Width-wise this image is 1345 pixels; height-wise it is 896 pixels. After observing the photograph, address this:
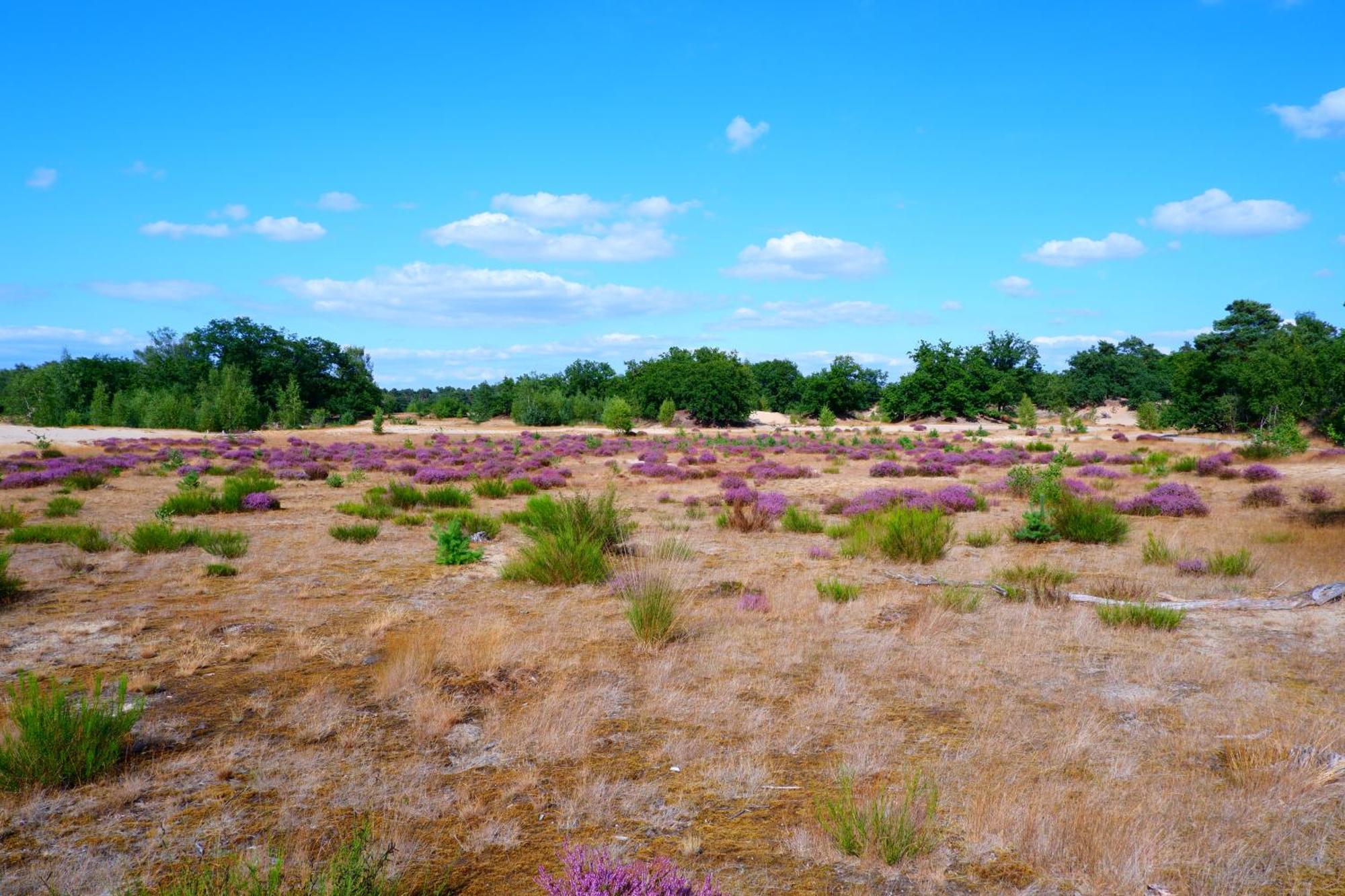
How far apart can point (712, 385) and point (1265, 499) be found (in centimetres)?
5520

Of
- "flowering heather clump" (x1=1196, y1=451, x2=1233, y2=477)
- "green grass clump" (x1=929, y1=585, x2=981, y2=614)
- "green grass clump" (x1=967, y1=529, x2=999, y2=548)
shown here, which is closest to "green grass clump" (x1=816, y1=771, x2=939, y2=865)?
"green grass clump" (x1=929, y1=585, x2=981, y2=614)

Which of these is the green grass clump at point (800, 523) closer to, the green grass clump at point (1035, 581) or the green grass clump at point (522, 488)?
the green grass clump at point (1035, 581)

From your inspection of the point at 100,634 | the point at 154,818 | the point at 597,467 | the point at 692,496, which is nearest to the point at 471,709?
the point at 154,818

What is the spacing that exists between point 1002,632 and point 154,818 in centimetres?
669

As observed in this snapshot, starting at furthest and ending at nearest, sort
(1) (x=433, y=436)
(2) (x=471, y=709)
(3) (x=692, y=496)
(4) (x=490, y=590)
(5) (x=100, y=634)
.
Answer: (1) (x=433, y=436), (3) (x=692, y=496), (4) (x=490, y=590), (5) (x=100, y=634), (2) (x=471, y=709)

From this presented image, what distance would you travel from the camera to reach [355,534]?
11.7m

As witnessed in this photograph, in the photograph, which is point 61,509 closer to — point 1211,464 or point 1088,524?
point 1088,524

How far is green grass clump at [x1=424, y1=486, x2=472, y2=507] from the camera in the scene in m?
16.3

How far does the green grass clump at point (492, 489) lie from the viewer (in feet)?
59.1

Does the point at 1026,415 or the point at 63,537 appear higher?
the point at 1026,415

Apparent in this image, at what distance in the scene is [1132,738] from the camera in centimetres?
443

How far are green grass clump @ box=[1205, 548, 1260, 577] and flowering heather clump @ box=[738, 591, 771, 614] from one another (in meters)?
6.00

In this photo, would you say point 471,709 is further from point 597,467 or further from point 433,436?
point 433,436

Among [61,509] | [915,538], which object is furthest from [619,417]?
[915,538]
